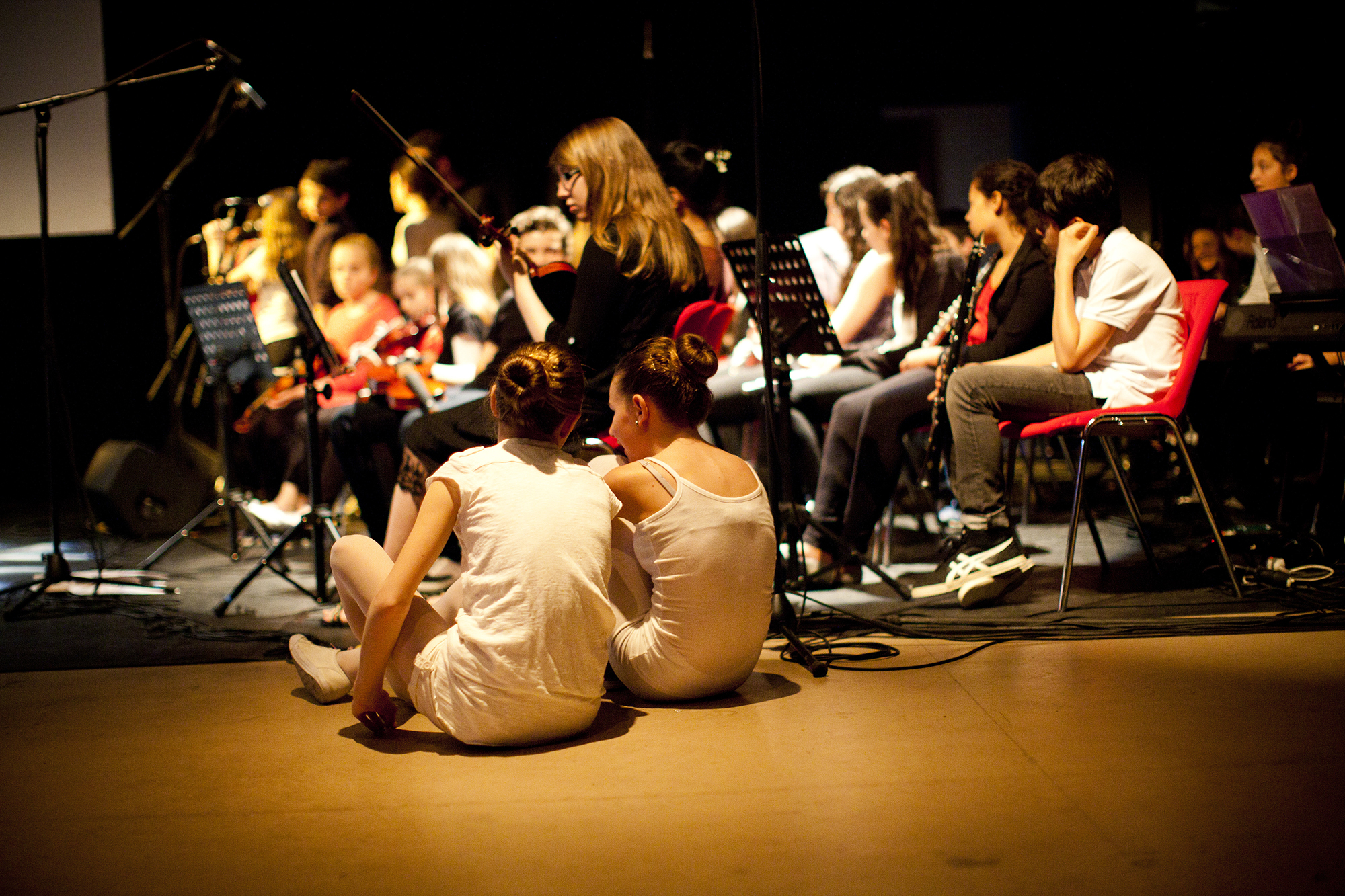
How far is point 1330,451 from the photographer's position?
4.50 metres

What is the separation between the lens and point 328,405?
5605mm

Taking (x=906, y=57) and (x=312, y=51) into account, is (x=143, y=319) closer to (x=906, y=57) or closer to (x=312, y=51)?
(x=312, y=51)

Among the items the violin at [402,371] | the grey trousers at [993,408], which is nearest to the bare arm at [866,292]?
the grey trousers at [993,408]

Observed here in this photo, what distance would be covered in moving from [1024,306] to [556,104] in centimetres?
447

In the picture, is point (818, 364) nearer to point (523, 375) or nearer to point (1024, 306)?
point (1024, 306)

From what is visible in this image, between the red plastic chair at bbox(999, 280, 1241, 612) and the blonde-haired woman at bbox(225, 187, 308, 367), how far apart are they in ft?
13.5

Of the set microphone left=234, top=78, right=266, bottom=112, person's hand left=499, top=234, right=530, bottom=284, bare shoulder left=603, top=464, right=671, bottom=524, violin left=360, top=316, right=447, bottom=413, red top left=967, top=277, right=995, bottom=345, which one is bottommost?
bare shoulder left=603, top=464, right=671, bottom=524

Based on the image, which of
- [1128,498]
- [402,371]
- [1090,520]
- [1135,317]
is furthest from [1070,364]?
[402,371]

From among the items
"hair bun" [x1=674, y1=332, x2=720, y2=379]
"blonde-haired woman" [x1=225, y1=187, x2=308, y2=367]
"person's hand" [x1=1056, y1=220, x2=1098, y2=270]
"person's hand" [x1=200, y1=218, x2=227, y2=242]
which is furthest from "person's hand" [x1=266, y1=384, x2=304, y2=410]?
"person's hand" [x1=1056, y1=220, x2=1098, y2=270]

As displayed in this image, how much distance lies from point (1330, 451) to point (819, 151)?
426 centimetres

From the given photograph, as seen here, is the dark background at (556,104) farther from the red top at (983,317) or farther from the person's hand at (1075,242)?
the person's hand at (1075,242)

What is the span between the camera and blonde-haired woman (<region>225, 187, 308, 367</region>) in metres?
6.16

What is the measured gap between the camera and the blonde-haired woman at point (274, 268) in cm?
616

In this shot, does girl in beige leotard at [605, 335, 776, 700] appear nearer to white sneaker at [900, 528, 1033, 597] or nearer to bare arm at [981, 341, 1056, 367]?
white sneaker at [900, 528, 1033, 597]
